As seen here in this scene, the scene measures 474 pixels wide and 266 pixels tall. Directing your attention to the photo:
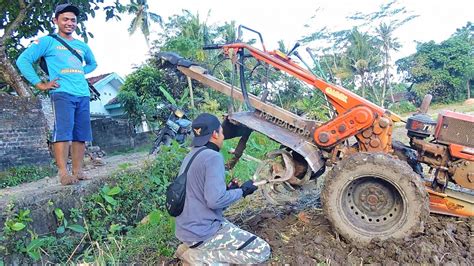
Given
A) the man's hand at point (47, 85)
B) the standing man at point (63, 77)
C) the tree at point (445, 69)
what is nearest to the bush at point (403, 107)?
the tree at point (445, 69)

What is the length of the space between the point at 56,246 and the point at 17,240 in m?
0.41

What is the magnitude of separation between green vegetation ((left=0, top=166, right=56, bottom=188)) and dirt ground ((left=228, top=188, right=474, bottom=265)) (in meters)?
4.66

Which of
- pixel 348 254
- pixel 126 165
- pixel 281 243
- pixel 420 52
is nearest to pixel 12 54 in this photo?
pixel 126 165

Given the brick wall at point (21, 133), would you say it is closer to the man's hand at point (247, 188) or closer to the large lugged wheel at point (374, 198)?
the man's hand at point (247, 188)

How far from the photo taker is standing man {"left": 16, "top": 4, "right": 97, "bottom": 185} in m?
4.10

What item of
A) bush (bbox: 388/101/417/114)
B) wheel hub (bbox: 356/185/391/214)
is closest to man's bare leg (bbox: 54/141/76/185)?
wheel hub (bbox: 356/185/391/214)

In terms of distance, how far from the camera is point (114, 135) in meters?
16.0

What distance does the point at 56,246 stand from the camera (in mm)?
3994

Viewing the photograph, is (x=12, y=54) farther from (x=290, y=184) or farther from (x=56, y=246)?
(x=290, y=184)

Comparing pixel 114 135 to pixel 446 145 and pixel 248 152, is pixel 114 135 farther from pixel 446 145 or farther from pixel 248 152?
pixel 446 145

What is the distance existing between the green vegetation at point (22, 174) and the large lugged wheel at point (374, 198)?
17.9 ft

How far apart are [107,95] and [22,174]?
20.4m

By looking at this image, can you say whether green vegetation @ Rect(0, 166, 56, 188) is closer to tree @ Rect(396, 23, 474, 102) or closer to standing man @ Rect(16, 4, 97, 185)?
standing man @ Rect(16, 4, 97, 185)

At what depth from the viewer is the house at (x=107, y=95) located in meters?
24.9
